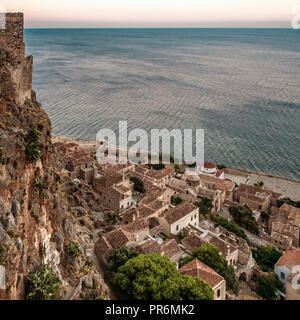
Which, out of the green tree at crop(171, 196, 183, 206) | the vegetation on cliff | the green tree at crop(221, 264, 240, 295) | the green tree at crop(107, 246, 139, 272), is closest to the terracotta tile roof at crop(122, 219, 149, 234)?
the green tree at crop(107, 246, 139, 272)

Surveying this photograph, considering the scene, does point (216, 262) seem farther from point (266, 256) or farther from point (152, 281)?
point (266, 256)

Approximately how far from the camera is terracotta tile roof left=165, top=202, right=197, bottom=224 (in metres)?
29.4

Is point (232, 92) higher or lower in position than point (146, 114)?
higher

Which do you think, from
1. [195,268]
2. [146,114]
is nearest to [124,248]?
[195,268]

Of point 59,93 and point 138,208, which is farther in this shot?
point 59,93

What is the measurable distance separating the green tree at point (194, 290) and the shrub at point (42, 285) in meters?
8.07

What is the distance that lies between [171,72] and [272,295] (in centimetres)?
11884

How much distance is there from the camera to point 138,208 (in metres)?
31.2

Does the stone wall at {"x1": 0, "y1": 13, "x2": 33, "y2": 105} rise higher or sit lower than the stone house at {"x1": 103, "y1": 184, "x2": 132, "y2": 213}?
higher

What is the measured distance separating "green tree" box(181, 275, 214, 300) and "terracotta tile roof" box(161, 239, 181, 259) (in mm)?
5594

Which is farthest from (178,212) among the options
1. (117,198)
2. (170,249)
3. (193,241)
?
(117,198)

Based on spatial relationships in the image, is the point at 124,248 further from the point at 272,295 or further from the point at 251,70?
the point at 251,70

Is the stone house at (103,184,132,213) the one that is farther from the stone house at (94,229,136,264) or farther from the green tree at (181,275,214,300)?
the green tree at (181,275,214,300)
